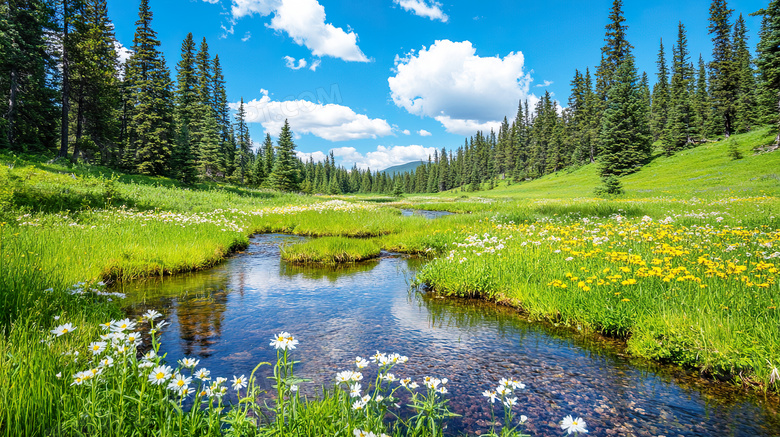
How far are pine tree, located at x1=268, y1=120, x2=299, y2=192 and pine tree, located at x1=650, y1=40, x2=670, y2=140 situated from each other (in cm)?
6823

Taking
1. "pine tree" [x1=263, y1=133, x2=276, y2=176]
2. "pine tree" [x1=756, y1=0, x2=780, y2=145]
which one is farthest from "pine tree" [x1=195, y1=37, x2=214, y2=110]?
"pine tree" [x1=756, y1=0, x2=780, y2=145]

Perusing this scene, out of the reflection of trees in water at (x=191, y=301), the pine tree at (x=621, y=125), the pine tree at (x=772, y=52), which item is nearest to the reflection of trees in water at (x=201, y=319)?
the reflection of trees in water at (x=191, y=301)

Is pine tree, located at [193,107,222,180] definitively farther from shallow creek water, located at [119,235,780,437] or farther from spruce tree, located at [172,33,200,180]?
shallow creek water, located at [119,235,780,437]

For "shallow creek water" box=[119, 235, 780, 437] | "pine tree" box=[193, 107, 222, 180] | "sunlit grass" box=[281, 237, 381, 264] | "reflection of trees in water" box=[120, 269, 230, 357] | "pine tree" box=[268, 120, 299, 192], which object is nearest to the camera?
"shallow creek water" box=[119, 235, 780, 437]

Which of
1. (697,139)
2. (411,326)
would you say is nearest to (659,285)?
(411,326)

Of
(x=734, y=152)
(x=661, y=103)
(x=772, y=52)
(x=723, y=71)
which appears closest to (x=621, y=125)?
(x=734, y=152)

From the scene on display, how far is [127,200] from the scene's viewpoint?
49.8 ft

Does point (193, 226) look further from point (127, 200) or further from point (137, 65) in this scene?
point (137, 65)

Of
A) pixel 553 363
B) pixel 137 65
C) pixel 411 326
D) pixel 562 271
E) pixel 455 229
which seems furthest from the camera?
pixel 137 65

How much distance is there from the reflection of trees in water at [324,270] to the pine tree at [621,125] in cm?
3876

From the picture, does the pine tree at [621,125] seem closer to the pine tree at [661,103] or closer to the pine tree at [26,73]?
the pine tree at [661,103]

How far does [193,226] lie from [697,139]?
225 feet

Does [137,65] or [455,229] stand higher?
[137,65]

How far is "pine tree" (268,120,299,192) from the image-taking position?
155 feet
